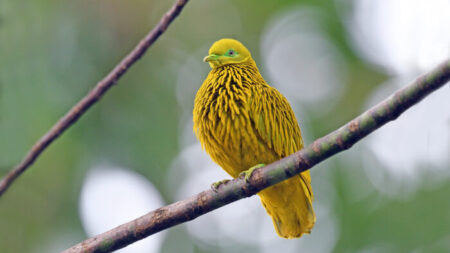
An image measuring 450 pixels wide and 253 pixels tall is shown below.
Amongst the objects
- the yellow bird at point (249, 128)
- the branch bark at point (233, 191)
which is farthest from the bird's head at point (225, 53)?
the branch bark at point (233, 191)

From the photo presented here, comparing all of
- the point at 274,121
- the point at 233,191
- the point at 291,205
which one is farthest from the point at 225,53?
the point at 233,191

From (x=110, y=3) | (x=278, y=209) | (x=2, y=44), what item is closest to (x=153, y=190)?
(x=110, y=3)

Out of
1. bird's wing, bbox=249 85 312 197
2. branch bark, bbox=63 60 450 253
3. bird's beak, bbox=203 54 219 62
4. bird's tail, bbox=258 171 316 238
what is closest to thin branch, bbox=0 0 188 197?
branch bark, bbox=63 60 450 253

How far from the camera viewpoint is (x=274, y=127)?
432 cm

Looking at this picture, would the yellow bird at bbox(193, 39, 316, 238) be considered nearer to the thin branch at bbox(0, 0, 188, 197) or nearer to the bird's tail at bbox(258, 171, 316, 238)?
the bird's tail at bbox(258, 171, 316, 238)

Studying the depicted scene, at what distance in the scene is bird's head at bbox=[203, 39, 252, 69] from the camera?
185 inches

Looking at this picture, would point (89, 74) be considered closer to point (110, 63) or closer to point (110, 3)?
point (110, 63)

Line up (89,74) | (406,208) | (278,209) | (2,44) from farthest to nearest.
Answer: (89,74)
(406,208)
(2,44)
(278,209)

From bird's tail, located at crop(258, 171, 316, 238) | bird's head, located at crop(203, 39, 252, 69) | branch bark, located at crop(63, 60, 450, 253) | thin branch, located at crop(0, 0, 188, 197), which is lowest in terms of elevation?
bird's tail, located at crop(258, 171, 316, 238)

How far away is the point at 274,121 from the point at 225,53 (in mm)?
824

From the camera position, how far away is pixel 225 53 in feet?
15.6

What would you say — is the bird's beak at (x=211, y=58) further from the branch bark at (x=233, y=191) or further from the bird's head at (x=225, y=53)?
the branch bark at (x=233, y=191)

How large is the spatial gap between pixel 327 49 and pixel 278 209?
16.0ft

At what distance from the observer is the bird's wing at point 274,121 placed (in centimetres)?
428
